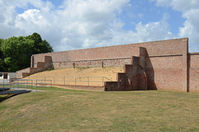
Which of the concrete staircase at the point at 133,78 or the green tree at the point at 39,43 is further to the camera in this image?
the green tree at the point at 39,43

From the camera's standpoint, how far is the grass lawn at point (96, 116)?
855cm

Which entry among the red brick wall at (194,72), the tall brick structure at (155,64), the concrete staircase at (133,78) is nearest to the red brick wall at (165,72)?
the tall brick structure at (155,64)

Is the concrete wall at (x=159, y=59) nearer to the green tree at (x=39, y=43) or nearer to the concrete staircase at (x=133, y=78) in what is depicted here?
the concrete staircase at (x=133, y=78)

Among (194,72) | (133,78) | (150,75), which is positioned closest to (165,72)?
(150,75)

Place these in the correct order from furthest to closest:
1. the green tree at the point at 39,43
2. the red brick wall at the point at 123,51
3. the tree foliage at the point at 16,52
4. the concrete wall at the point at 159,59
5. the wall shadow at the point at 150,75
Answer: the green tree at the point at 39,43, the tree foliage at the point at 16,52, the wall shadow at the point at 150,75, the red brick wall at the point at 123,51, the concrete wall at the point at 159,59

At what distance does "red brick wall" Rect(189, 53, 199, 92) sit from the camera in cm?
2123

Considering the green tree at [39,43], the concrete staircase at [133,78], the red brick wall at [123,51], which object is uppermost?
the green tree at [39,43]

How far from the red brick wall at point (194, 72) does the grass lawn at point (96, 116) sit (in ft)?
32.9

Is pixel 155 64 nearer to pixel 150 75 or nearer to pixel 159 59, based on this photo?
pixel 159 59

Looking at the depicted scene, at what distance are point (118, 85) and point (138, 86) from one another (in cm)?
410

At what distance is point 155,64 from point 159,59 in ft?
2.58

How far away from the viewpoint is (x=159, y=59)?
2441 cm

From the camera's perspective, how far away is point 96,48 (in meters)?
31.1

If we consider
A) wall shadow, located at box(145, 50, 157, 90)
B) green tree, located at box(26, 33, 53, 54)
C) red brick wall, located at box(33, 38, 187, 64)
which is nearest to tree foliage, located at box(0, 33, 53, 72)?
green tree, located at box(26, 33, 53, 54)
